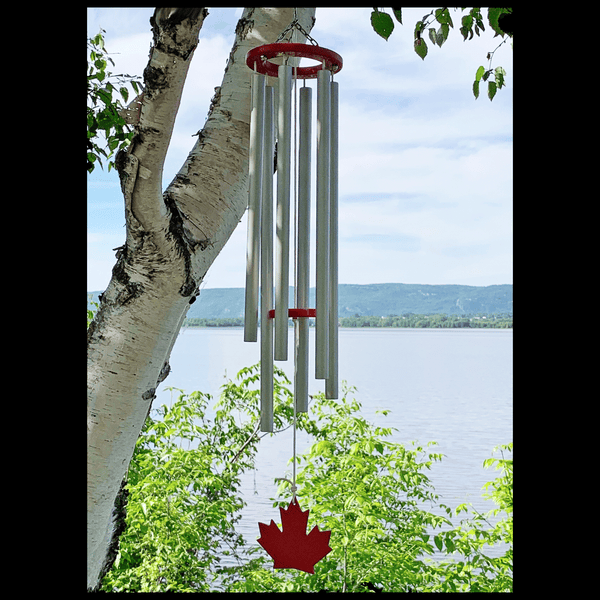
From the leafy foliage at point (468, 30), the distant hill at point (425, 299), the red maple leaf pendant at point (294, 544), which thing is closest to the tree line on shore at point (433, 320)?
the distant hill at point (425, 299)

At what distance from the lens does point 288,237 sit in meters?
1.38

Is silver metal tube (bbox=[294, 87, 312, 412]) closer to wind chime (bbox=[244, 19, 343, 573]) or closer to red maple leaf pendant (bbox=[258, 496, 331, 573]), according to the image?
wind chime (bbox=[244, 19, 343, 573])

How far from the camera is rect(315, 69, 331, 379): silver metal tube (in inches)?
54.0

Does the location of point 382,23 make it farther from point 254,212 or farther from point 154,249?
point 154,249

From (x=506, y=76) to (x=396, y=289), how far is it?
22.5 feet

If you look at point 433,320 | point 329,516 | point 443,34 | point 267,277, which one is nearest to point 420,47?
point 443,34

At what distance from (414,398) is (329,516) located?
16.8 ft

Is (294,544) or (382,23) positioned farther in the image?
(382,23)

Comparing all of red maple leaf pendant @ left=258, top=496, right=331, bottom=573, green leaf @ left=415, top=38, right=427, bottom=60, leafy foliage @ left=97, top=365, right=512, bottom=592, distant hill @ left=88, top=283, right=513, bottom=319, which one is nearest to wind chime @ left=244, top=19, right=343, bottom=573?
red maple leaf pendant @ left=258, top=496, right=331, bottom=573

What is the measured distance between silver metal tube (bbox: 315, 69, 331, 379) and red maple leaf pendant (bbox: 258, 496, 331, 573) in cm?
32

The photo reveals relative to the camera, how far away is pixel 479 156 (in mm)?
15469

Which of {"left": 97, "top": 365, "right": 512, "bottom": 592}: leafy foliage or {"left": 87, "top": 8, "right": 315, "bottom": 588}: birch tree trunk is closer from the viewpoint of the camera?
{"left": 87, "top": 8, "right": 315, "bottom": 588}: birch tree trunk

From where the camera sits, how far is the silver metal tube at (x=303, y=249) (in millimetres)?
1412
